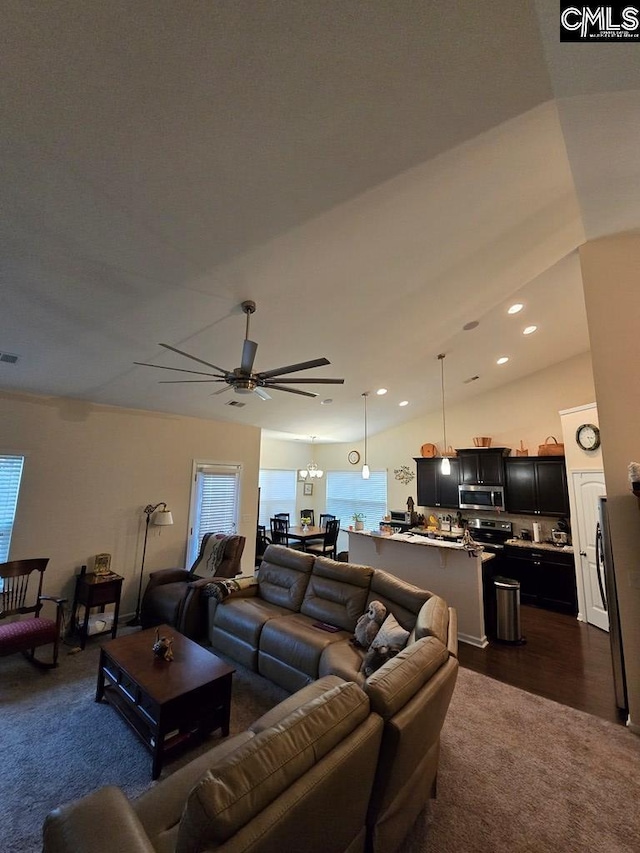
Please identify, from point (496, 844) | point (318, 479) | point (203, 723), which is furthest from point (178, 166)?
point (318, 479)

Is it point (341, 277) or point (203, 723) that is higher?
point (341, 277)

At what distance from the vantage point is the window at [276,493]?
877 centimetres

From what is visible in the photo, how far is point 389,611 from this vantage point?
3.15 m

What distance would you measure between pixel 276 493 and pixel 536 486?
5896mm

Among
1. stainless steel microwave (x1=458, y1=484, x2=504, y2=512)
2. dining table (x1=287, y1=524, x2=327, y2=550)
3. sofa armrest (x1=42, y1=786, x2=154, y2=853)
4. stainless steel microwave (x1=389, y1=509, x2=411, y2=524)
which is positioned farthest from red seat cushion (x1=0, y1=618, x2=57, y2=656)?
stainless steel microwave (x1=458, y1=484, x2=504, y2=512)

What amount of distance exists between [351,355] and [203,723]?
12.7 ft

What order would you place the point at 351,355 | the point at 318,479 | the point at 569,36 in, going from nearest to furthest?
the point at 569,36
the point at 351,355
the point at 318,479

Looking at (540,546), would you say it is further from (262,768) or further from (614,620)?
(262,768)

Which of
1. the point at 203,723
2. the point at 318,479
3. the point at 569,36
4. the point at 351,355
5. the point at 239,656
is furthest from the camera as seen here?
the point at 318,479

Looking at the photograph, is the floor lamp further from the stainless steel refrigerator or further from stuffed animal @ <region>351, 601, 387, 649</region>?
the stainless steel refrigerator

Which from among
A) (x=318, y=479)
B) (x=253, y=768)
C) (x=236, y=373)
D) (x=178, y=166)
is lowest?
(x=253, y=768)

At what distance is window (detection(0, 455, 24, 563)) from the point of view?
12.8 ft

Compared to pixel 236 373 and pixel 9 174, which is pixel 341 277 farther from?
pixel 9 174

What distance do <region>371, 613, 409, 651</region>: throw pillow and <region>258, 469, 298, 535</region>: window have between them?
20.2 ft
